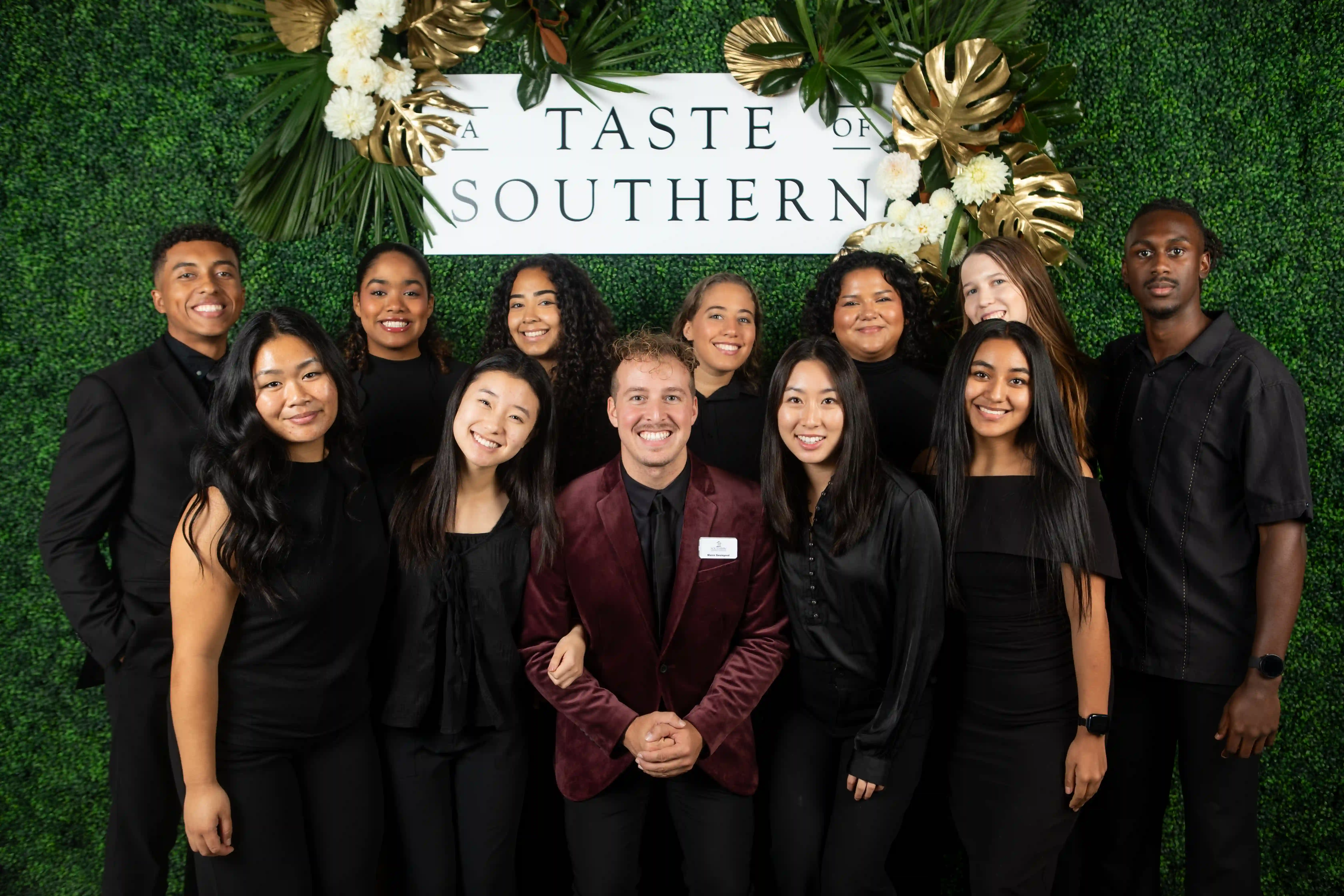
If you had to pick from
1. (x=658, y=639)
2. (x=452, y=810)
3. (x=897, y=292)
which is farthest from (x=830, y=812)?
(x=897, y=292)

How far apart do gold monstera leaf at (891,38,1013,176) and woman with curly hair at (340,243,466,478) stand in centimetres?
184

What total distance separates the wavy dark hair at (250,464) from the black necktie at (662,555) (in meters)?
0.83

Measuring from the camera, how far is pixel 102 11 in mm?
3289

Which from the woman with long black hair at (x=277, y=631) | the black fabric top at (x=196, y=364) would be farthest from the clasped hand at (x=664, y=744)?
the black fabric top at (x=196, y=364)

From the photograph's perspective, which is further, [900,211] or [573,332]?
[900,211]

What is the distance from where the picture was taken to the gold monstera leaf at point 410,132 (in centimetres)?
327

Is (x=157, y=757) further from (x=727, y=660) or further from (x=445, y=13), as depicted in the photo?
(x=445, y=13)

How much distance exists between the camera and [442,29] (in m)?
3.22

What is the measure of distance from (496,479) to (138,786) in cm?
134

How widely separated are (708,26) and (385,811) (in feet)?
9.55

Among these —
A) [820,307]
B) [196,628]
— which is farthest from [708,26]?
[196,628]

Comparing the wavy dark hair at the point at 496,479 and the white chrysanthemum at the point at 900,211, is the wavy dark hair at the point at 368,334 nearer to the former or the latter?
the wavy dark hair at the point at 496,479

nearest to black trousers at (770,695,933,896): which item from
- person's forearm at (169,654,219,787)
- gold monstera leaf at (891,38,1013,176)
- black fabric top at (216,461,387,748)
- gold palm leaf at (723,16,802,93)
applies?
black fabric top at (216,461,387,748)

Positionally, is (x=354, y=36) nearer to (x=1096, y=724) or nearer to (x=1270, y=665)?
(x=1096, y=724)
